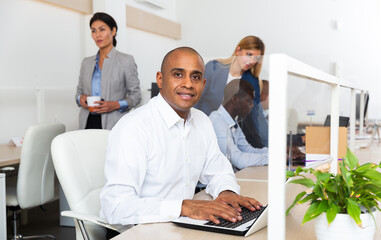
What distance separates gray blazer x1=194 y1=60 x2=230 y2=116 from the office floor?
4.72 feet

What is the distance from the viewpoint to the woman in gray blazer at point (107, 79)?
2863 millimetres

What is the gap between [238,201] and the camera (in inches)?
51.4

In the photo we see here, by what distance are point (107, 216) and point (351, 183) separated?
714mm

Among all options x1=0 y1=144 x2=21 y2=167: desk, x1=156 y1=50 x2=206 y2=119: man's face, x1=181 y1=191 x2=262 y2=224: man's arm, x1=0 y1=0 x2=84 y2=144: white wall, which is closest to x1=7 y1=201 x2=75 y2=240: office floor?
x1=0 y1=144 x2=21 y2=167: desk

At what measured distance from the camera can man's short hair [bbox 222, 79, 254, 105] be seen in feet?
7.23

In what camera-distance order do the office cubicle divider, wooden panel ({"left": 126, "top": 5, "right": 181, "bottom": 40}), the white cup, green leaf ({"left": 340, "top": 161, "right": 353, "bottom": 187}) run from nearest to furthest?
the office cubicle divider
green leaf ({"left": 340, "top": 161, "right": 353, "bottom": 187})
the white cup
wooden panel ({"left": 126, "top": 5, "right": 181, "bottom": 40})

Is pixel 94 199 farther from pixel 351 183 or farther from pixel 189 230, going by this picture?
pixel 351 183

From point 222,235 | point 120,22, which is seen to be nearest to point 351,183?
point 222,235

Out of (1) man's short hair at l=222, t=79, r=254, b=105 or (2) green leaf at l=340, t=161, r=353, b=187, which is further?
(1) man's short hair at l=222, t=79, r=254, b=105

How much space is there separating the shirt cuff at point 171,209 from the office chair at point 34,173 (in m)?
1.48

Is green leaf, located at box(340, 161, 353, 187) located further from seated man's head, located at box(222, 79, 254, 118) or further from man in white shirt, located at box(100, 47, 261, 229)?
seated man's head, located at box(222, 79, 254, 118)

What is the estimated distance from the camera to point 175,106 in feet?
4.86

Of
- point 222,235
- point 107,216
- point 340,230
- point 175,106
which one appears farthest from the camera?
point 175,106

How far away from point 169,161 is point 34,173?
1.37m
